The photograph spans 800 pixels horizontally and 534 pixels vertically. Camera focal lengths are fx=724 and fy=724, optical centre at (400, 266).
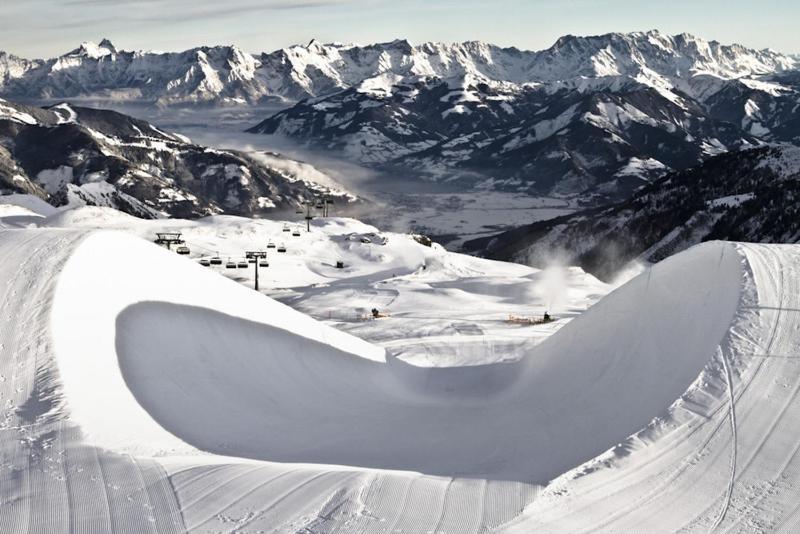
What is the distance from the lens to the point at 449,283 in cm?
8694

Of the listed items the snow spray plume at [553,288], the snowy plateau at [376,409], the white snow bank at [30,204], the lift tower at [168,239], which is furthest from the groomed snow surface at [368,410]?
the white snow bank at [30,204]

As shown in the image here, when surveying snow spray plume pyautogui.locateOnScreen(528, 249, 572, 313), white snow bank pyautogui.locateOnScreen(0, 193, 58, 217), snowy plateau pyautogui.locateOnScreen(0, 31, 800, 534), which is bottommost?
snow spray plume pyautogui.locateOnScreen(528, 249, 572, 313)

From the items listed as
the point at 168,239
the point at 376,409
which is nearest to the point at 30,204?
the point at 168,239

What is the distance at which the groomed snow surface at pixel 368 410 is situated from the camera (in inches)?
794

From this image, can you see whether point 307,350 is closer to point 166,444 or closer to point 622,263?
point 166,444

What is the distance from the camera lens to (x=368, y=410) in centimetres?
3319

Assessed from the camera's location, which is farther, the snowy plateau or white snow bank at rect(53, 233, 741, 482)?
white snow bank at rect(53, 233, 741, 482)

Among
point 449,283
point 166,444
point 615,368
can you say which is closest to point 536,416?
point 615,368

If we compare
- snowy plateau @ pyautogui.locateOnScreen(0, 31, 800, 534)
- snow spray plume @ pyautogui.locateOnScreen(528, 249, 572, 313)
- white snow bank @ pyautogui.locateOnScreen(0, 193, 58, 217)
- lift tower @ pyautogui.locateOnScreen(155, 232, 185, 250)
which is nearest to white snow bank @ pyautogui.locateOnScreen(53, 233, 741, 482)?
snowy plateau @ pyautogui.locateOnScreen(0, 31, 800, 534)

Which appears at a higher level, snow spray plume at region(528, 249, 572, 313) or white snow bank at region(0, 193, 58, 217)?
white snow bank at region(0, 193, 58, 217)

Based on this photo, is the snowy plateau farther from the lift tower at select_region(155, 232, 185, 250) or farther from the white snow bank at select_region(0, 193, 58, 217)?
the white snow bank at select_region(0, 193, 58, 217)

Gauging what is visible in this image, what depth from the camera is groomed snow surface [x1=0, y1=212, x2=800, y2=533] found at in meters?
20.2

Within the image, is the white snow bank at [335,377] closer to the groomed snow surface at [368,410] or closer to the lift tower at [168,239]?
the groomed snow surface at [368,410]

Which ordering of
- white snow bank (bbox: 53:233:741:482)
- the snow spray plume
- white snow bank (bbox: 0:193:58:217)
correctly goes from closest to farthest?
white snow bank (bbox: 53:233:741:482) → the snow spray plume → white snow bank (bbox: 0:193:58:217)
